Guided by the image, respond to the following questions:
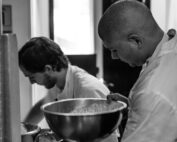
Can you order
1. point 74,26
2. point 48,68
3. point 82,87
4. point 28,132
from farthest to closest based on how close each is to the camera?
point 74,26
point 48,68
point 82,87
point 28,132

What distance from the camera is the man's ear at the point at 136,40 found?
874 millimetres

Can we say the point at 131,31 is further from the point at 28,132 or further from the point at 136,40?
the point at 28,132

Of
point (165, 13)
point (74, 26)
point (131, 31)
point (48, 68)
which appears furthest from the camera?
point (74, 26)

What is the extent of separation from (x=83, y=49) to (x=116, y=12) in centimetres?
205

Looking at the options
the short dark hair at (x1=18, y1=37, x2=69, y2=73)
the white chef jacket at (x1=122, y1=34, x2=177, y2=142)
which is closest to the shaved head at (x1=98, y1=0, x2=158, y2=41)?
the white chef jacket at (x1=122, y1=34, x2=177, y2=142)

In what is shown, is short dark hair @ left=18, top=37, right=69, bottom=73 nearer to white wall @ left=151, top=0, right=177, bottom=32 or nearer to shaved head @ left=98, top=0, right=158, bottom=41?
shaved head @ left=98, top=0, right=158, bottom=41

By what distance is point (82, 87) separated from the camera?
128cm

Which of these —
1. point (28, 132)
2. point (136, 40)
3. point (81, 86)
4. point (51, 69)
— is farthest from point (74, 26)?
point (136, 40)

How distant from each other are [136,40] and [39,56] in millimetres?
592

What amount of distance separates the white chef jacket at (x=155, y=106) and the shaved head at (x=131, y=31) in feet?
0.30

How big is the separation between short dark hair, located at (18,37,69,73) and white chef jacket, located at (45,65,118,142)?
0.06 metres

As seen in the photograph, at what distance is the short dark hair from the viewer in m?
1.37

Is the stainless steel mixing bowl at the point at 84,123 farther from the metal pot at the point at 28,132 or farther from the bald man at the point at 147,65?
the metal pot at the point at 28,132

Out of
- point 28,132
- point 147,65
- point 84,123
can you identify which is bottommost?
point 28,132
